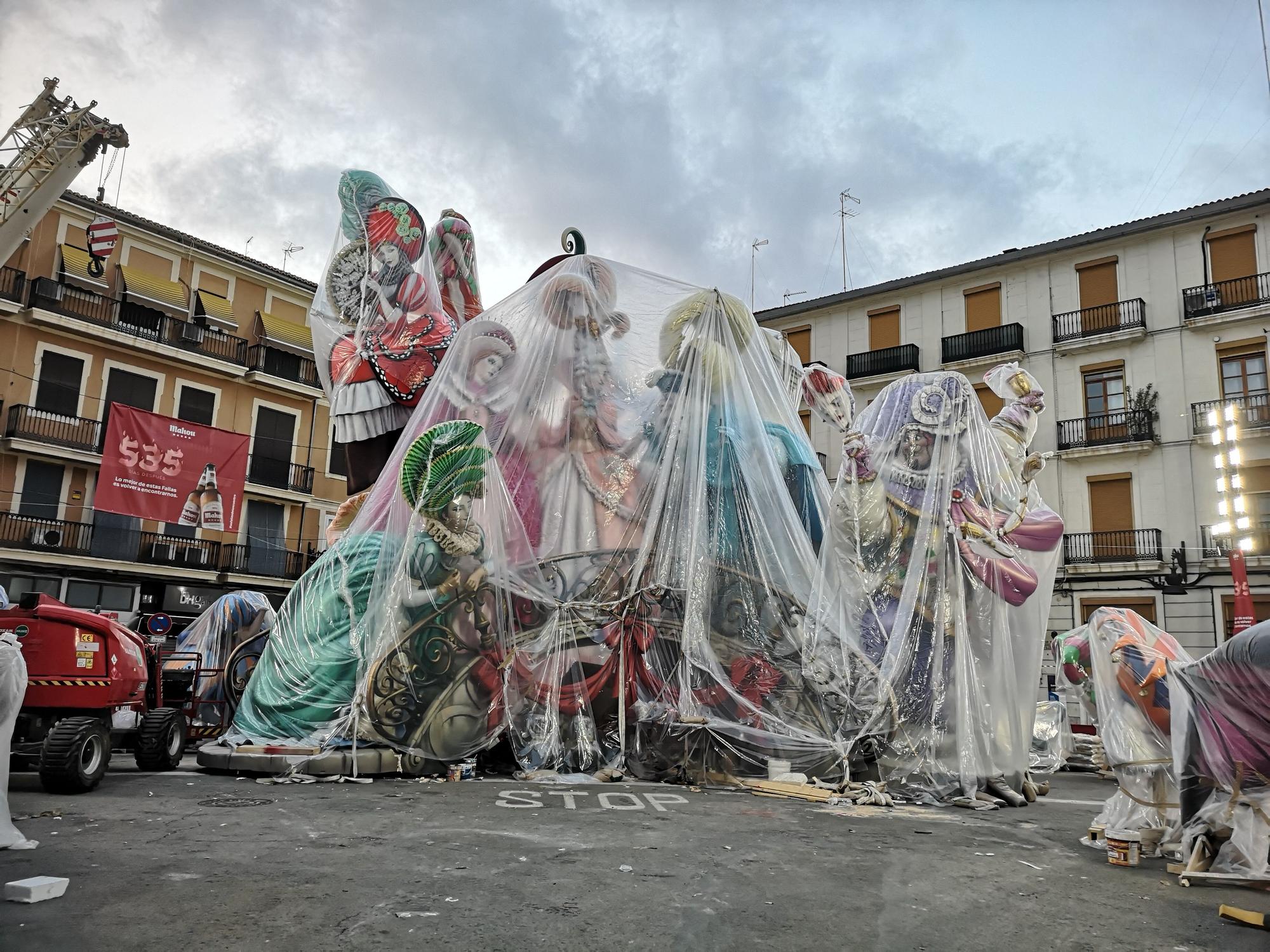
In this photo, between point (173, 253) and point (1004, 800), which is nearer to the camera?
point (1004, 800)

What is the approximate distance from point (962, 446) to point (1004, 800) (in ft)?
10.4

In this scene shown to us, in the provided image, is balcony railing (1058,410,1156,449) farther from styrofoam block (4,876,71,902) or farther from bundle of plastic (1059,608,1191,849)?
styrofoam block (4,876,71,902)

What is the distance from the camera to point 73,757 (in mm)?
→ 7188

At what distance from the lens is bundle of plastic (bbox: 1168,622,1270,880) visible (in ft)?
15.3

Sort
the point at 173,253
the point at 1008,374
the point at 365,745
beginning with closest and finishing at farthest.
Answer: the point at 365,745 < the point at 1008,374 < the point at 173,253

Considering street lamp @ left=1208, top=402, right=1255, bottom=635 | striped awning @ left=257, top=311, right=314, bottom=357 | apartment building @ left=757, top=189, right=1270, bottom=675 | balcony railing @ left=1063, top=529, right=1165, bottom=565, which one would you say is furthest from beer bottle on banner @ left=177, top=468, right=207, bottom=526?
street lamp @ left=1208, top=402, right=1255, bottom=635

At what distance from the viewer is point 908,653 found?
8180 millimetres

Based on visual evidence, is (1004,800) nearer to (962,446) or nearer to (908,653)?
(908,653)

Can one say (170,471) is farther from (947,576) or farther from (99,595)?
(947,576)

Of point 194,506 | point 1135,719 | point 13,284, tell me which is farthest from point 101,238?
point 1135,719

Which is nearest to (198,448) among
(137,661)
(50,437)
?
(50,437)

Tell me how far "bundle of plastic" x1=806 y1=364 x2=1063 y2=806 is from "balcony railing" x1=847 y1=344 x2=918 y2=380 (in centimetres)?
1708

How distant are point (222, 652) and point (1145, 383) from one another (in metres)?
20.9

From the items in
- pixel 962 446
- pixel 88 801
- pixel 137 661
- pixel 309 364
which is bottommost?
pixel 88 801
